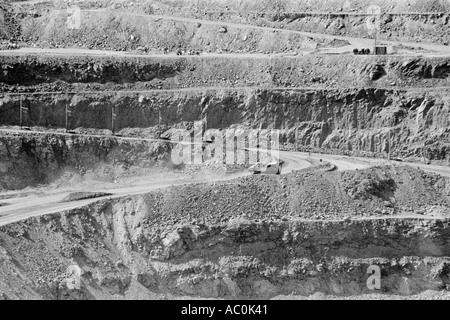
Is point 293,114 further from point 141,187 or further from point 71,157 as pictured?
point 71,157

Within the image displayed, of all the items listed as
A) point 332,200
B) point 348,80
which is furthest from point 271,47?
point 332,200

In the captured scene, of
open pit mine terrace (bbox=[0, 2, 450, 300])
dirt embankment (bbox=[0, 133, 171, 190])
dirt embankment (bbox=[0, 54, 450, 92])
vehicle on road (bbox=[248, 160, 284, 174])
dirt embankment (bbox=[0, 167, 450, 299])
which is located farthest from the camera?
dirt embankment (bbox=[0, 54, 450, 92])

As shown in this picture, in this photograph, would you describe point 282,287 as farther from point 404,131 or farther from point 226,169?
point 404,131

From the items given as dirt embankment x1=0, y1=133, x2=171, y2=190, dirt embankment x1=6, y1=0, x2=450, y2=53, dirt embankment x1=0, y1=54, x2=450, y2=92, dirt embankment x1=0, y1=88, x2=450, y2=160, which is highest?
dirt embankment x1=6, y1=0, x2=450, y2=53

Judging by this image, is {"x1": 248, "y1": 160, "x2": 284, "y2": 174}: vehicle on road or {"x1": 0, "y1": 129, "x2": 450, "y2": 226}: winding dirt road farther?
{"x1": 248, "y1": 160, "x2": 284, "y2": 174}: vehicle on road

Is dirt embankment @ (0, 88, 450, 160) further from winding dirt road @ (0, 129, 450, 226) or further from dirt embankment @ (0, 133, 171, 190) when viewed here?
dirt embankment @ (0, 133, 171, 190)

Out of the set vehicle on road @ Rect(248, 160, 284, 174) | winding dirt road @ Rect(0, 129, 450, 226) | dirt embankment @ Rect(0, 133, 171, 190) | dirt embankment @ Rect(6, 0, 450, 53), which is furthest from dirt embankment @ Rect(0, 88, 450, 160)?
dirt embankment @ Rect(6, 0, 450, 53)
